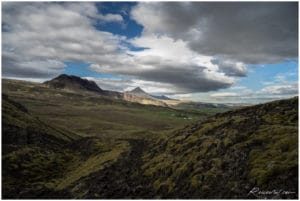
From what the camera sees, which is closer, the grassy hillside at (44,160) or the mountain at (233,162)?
the mountain at (233,162)

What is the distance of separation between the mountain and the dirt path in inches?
74.6

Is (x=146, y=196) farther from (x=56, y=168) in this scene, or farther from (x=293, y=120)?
(x=56, y=168)

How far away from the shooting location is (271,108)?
75.9m

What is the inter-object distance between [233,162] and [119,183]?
20.4 metres

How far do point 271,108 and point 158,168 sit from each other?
3738cm

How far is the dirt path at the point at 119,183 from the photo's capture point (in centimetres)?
4622

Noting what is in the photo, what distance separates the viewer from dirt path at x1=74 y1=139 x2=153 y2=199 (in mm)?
46219

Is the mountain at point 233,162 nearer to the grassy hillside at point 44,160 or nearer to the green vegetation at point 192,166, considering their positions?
the green vegetation at point 192,166

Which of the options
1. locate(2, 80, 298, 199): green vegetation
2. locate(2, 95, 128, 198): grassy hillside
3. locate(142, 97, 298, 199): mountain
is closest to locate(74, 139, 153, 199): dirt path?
locate(2, 80, 298, 199): green vegetation

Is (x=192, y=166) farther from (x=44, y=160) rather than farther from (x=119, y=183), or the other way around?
(x=44, y=160)

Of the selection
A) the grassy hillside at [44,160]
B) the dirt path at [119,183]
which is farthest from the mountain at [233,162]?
the grassy hillside at [44,160]

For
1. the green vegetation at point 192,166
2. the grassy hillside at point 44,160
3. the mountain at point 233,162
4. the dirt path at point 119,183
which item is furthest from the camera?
the grassy hillside at point 44,160

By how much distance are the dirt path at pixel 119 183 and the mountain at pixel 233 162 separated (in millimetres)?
1895

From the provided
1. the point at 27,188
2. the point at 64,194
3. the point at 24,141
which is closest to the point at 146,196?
the point at 64,194
